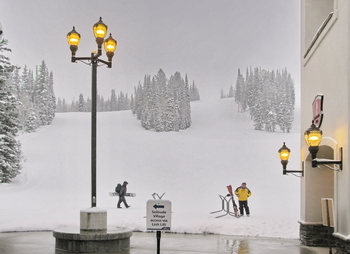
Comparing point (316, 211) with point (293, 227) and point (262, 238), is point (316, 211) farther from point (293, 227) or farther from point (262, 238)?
point (293, 227)

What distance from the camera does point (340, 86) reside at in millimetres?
11125

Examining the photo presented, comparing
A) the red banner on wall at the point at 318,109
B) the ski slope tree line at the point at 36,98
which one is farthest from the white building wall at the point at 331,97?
the ski slope tree line at the point at 36,98

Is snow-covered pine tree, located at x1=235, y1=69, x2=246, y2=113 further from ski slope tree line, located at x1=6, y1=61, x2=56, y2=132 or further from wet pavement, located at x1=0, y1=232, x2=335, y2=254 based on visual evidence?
wet pavement, located at x1=0, y1=232, x2=335, y2=254

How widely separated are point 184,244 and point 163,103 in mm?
70022

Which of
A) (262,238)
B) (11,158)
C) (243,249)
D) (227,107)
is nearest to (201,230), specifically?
(262,238)

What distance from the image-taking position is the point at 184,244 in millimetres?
14695

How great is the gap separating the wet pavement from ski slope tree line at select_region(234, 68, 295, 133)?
61.4 metres

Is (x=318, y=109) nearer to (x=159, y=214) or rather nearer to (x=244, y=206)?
(x=159, y=214)

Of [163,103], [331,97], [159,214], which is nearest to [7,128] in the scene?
[331,97]

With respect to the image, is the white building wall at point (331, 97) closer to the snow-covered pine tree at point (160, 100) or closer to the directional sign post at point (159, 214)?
the directional sign post at point (159, 214)

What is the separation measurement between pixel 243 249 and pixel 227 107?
102656 mm

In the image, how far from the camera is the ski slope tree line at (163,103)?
247 ft

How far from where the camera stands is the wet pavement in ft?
43.1

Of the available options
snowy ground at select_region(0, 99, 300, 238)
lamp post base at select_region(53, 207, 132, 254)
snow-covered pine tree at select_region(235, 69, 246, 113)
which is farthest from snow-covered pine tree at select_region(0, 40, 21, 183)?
snow-covered pine tree at select_region(235, 69, 246, 113)
